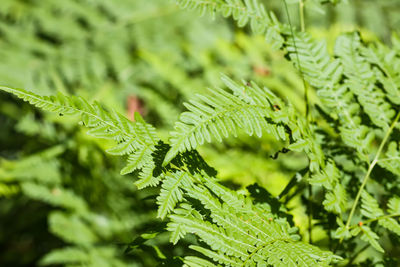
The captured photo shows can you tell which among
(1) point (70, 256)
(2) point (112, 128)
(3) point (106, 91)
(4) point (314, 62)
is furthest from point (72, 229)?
(4) point (314, 62)

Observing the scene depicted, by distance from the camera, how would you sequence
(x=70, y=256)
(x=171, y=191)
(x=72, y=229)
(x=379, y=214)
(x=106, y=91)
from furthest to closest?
(x=106, y=91)
(x=72, y=229)
(x=70, y=256)
(x=379, y=214)
(x=171, y=191)

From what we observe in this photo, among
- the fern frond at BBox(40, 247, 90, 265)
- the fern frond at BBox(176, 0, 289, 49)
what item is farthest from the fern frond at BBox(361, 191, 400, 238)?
the fern frond at BBox(40, 247, 90, 265)

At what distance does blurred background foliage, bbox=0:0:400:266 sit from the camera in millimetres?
1702

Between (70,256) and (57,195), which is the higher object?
(57,195)

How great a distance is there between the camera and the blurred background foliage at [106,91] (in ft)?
5.58

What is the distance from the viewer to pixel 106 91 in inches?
83.5

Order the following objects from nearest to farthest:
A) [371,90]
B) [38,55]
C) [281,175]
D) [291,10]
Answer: [371,90], [281,175], [38,55], [291,10]

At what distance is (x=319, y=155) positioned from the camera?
2.61 ft

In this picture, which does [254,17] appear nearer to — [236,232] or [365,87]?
[365,87]

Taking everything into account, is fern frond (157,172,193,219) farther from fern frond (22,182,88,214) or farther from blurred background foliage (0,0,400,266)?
fern frond (22,182,88,214)

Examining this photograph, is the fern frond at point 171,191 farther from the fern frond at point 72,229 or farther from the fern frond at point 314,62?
A: the fern frond at point 72,229

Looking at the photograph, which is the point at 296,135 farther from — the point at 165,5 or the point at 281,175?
the point at 165,5

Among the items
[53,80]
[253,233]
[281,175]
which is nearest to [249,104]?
[253,233]

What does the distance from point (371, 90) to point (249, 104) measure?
355 millimetres
